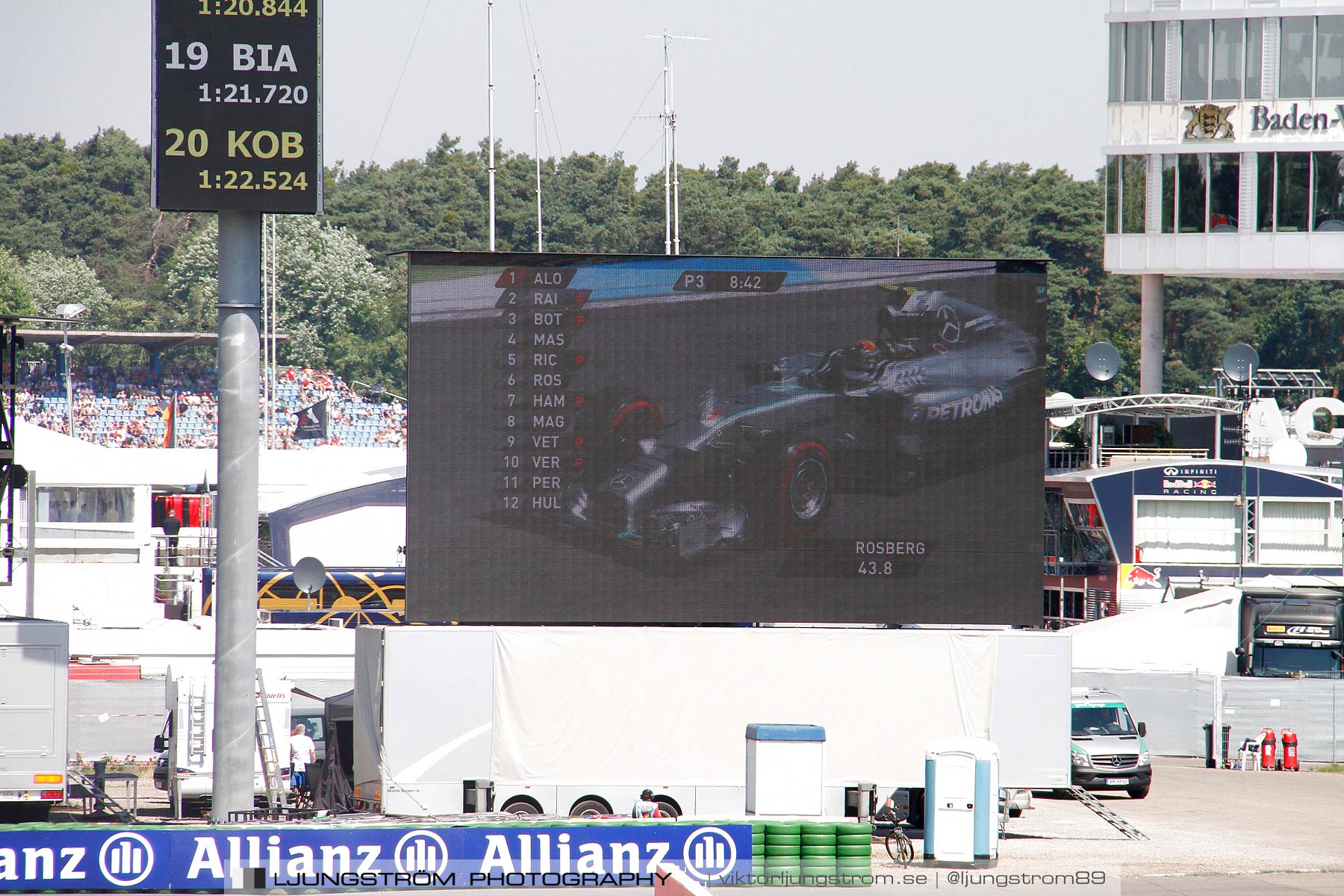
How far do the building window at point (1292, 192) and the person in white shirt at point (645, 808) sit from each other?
4251cm

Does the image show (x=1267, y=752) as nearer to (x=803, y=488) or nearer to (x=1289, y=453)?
(x=803, y=488)

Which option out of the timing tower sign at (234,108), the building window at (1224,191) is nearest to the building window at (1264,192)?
the building window at (1224,191)

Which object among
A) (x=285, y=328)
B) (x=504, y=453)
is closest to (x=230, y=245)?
(x=504, y=453)

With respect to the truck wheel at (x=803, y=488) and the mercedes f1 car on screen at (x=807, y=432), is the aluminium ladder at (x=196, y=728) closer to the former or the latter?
the mercedes f1 car on screen at (x=807, y=432)

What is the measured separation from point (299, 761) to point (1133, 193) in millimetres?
41221

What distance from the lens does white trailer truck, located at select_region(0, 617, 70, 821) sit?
71.8 ft

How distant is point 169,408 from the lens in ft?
247

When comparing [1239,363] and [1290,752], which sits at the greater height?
[1239,363]

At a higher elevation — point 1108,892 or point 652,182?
point 652,182

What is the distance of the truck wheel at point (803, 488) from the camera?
798 inches

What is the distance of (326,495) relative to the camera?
51.2 metres

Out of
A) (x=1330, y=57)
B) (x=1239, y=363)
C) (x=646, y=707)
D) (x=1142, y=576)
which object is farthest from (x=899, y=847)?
(x=1239, y=363)

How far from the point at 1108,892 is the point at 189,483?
38.2 metres

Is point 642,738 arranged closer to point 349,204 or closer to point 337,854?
point 337,854
